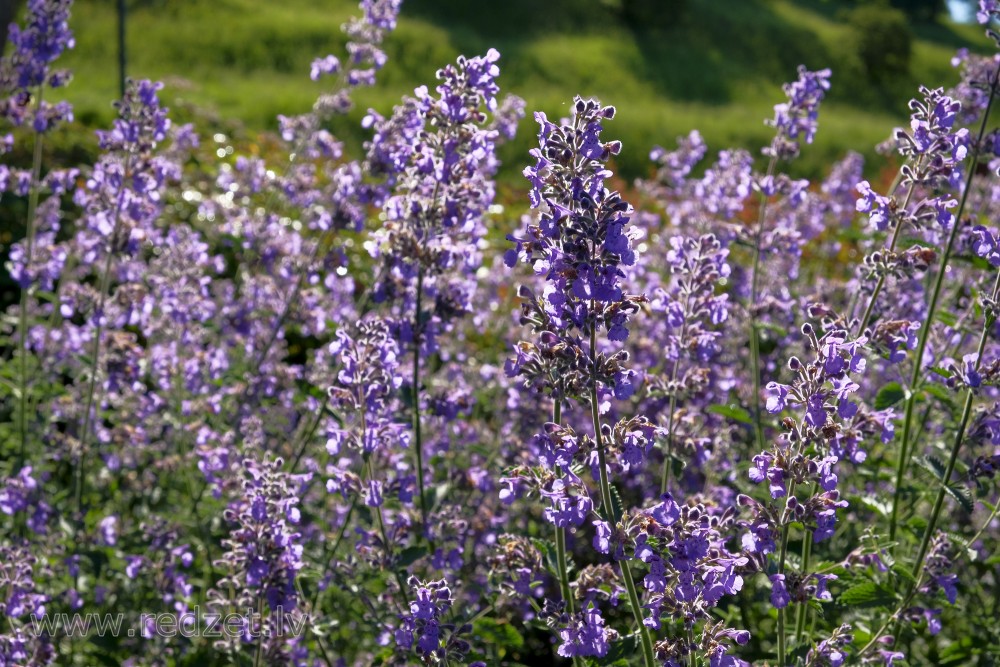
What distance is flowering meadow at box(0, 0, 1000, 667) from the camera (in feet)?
7.77

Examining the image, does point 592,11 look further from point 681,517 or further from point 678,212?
point 681,517

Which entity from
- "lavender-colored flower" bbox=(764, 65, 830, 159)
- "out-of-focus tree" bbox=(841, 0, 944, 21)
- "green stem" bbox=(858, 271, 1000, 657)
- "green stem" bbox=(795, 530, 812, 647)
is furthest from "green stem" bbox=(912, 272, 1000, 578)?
"out-of-focus tree" bbox=(841, 0, 944, 21)

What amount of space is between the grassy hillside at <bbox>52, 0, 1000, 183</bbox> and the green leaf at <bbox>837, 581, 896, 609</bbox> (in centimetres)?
1474

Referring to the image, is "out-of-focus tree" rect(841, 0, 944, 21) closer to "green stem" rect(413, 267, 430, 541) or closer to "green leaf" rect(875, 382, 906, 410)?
"green leaf" rect(875, 382, 906, 410)

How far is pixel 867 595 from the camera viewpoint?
2.92 metres

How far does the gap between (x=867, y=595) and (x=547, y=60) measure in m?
28.0

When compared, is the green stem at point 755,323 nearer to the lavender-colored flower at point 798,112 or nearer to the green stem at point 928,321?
the lavender-colored flower at point 798,112

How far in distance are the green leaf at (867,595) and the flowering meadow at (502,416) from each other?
0.18 feet

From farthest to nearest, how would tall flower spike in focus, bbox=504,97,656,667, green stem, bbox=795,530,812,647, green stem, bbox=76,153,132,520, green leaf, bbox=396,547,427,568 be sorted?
green stem, bbox=76,153,132,520
green leaf, bbox=396,547,427,568
green stem, bbox=795,530,812,647
tall flower spike in focus, bbox=504,97,656,667

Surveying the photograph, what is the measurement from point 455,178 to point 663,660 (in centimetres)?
171

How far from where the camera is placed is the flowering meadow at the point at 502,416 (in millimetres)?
2367

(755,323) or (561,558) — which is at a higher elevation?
(755,323)

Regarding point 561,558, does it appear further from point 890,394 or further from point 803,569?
point 890,394

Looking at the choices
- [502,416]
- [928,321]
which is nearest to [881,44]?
[502,416]
